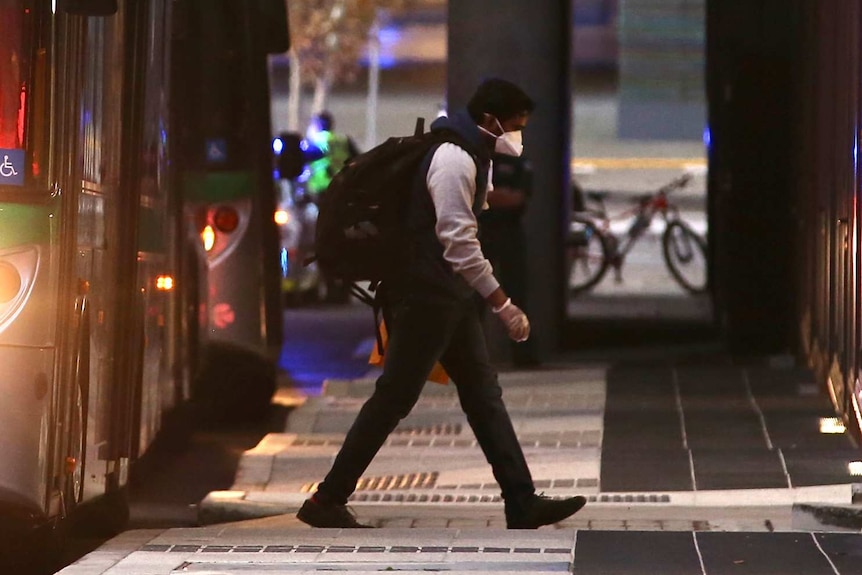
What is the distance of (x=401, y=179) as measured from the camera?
24.6 feet

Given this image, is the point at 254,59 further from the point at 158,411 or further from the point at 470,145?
the point at 470,145

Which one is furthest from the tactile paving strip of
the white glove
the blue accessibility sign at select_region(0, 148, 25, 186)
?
the blue accessibility sign at select_region(0, 148, 25, 186)

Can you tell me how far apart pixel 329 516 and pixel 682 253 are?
1600 centimetres

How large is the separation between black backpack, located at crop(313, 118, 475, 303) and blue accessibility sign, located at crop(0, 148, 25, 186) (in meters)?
1.24

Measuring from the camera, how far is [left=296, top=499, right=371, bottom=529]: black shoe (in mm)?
7652

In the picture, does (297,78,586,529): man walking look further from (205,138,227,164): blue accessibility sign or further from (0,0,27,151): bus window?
(205,138,227,164): blue accessibility sign

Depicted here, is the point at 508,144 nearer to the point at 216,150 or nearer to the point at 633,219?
the point at 216,150

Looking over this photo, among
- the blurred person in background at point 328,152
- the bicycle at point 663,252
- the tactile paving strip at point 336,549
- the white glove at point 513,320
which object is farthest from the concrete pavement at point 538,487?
the bicycle at point 663,252

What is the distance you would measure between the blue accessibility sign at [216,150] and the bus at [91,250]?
38 cm

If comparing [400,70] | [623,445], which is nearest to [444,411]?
[623,445]

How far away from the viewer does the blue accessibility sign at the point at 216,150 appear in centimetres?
1059

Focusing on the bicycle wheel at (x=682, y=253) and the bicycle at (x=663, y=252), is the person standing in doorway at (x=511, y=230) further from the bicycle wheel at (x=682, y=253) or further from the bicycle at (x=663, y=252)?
the bicycle wheel at (x=682, y=253)

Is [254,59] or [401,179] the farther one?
[254,59]

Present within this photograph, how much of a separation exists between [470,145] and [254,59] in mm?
4047
